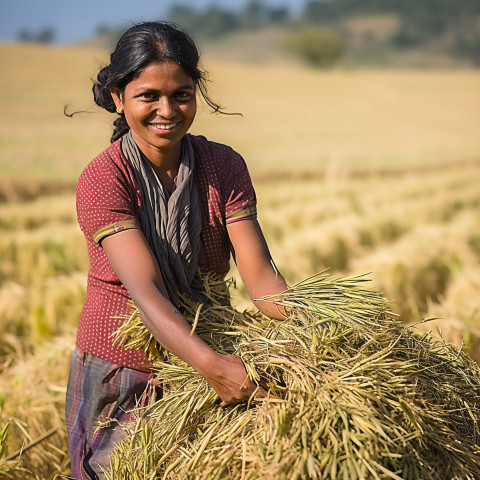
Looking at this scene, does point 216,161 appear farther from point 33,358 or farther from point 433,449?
point 33,358

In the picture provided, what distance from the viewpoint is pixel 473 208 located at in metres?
10.1

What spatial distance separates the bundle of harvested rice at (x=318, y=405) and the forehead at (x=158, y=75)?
66 cm

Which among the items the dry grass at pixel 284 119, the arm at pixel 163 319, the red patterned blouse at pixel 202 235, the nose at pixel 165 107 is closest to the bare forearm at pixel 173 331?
the arm at pixel 163 319

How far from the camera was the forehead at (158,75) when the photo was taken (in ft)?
5.97

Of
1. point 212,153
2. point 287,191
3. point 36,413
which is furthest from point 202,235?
point 287,191

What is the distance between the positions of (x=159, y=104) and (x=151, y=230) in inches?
14.4

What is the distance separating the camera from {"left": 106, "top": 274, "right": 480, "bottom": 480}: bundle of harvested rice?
61.1 inches

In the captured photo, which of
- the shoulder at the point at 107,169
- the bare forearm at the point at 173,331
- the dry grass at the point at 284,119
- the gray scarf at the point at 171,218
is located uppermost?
the shoulder at the point at 107,169

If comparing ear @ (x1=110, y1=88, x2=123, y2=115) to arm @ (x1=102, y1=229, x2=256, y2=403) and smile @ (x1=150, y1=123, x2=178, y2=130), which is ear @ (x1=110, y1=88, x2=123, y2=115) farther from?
arm @ (x1=102, y1=229, x2=256, y2=403)

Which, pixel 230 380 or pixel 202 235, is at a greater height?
pixel 202 235

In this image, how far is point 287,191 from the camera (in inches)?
446

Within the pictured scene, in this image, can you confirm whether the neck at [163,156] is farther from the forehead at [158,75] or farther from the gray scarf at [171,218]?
the forehead at [158,75]

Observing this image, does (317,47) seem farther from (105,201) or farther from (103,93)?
(105,201)

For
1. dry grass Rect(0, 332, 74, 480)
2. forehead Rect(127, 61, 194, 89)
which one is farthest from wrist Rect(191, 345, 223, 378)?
dry grass Rect(0, 332, 74, 480)
